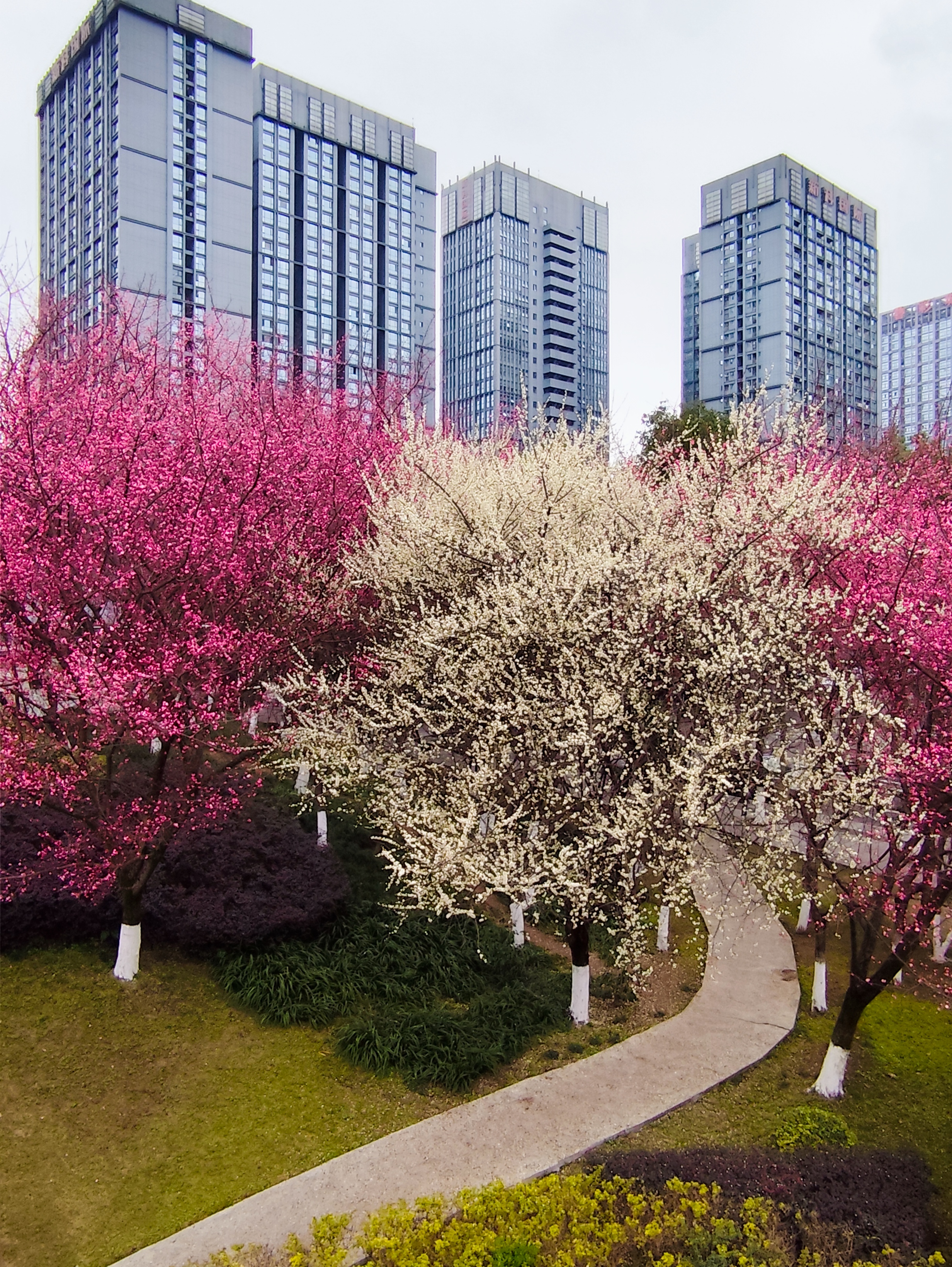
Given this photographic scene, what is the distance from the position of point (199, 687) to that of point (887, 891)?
9.15m

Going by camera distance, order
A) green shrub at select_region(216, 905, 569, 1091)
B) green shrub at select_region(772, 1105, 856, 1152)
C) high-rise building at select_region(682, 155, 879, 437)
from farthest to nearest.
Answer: high-rise building at select_region(682, 155, 879, 437), green shrub at select_region(216, 905, 569, 1091), green shrub at select_region(772, 1105, 856, 1152)

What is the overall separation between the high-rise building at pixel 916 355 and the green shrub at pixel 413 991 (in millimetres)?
121465

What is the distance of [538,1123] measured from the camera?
32.4 ft

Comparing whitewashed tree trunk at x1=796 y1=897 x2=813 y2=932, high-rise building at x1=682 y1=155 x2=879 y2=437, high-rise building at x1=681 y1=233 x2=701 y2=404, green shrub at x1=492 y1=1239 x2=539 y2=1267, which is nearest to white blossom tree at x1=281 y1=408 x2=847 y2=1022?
green shrub at x1=492 y1=1239 x2=539 y2=1267

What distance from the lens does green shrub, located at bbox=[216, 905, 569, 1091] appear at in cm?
1094

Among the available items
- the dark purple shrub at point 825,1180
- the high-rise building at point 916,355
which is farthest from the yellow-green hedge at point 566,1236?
the high-rise building at point 916,355

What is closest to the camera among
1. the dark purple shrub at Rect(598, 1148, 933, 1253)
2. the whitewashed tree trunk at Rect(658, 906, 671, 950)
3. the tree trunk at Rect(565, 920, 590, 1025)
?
the dark purple shrub at Rect(598, 1148, 933, 1253)

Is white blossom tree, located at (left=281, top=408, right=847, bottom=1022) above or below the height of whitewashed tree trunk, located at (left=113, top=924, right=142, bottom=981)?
above

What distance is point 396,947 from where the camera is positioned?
1316 cm

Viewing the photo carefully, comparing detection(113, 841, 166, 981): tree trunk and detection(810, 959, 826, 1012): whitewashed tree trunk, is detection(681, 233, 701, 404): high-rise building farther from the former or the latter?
detection(113, 841, 166, 981): tree trunk

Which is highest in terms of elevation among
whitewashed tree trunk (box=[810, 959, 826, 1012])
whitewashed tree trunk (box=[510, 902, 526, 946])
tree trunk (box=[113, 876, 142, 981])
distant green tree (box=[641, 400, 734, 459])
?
distant green tree (box=[641, 400, 734, 459])

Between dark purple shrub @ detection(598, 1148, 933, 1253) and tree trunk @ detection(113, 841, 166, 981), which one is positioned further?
tree trunk @ detection(113, 841, 166, 981)

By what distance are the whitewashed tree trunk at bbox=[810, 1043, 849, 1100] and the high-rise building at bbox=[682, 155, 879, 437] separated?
310ft

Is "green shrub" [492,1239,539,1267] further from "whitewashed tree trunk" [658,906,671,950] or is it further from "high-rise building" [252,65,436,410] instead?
"high-rise building" [252,65,436,410]
